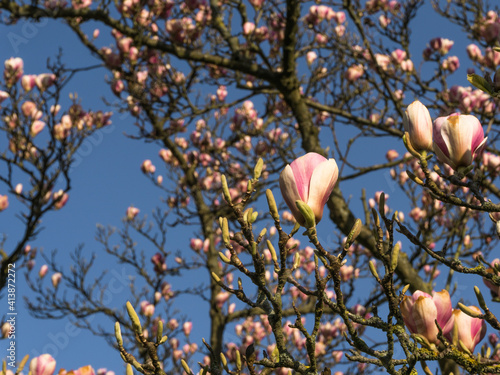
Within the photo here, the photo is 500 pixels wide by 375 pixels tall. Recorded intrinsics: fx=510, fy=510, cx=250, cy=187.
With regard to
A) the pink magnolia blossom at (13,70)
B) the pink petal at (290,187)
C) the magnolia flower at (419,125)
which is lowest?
the pink petal at (290,187)

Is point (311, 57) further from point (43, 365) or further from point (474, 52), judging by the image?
point (43, 365)

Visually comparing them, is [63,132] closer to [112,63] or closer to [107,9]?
[107,9]

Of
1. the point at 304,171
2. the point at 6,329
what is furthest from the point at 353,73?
the point at 304,171

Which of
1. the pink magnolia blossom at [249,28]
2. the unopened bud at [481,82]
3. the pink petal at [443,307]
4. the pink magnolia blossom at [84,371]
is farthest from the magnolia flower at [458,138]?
the pink magnolia blossom at [249,28]

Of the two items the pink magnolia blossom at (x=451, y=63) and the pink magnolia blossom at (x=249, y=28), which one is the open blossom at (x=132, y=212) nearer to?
the pink magnolia blossom at (x=249, y=28)

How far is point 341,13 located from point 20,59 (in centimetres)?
366

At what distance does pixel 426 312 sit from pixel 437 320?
6 cm

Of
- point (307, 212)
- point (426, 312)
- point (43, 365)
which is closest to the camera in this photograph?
point (307, 212)

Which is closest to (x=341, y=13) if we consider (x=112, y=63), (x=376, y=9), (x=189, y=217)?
(x=376, y=9)

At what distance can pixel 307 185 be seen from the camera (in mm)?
1092

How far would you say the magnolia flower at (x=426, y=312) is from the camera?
122 centimetres

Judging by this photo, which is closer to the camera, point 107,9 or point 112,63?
point 107,9

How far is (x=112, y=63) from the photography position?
565 cm

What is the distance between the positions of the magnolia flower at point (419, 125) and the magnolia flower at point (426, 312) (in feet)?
1.20
